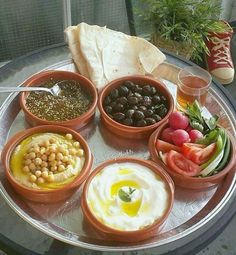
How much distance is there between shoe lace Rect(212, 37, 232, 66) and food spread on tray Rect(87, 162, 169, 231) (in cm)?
130

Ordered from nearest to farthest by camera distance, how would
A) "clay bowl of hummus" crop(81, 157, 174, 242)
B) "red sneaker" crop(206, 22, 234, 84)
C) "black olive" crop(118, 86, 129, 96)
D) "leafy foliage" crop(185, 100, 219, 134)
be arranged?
1. "clay bowl of hummus" crop(81, 157, 174, 242)
2. "leafy foliage" crop(185, 100, 219, 134)
3. "black olive" crop(118, 86, 129, 96)
4. "red sneaker" crop(206, 22, 234, 84)

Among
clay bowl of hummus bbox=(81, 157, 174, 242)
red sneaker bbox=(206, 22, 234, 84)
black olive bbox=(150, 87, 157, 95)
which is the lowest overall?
red sneaker bbox=(206, 22, 234, 84)

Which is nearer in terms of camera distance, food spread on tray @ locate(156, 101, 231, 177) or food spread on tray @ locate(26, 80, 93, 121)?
food spread on tray @ locate(156, 101, 231, 177)

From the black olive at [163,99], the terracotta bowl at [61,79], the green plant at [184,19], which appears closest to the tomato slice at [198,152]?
the black olive at [163,99]

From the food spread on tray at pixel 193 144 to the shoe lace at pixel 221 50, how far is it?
41.8 inches

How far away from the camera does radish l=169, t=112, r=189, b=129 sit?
51.3 inches

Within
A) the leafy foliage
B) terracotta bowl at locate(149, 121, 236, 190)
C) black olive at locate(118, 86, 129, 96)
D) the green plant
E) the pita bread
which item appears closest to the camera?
terracotta bowl at locate(149, 121, 236, 190)

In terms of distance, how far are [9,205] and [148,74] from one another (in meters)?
0.69

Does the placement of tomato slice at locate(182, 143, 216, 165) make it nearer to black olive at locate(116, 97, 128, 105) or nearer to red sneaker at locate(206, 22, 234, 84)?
black olive at locate(116, 97, 128, 105)

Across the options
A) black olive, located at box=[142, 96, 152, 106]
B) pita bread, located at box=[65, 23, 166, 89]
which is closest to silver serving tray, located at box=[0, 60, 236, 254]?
black olive, located at box=[142, 96, 152, 106]

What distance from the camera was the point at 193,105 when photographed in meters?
1.37

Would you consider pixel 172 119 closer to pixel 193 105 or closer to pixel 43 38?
pixel 193 105

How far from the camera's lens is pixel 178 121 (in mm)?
1301

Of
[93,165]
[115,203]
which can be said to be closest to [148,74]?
[93,165]
